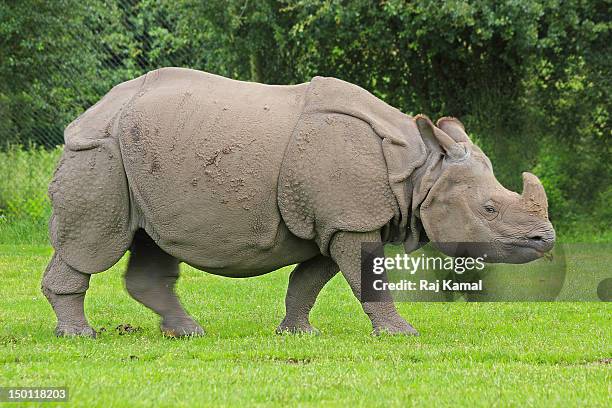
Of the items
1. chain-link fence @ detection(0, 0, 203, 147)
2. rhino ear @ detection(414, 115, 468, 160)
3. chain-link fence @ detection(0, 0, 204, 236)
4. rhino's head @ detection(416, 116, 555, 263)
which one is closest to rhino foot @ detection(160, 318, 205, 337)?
rhino's head @ detection(416, 116, 555, 263)

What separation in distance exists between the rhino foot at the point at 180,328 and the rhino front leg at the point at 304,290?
0.71m

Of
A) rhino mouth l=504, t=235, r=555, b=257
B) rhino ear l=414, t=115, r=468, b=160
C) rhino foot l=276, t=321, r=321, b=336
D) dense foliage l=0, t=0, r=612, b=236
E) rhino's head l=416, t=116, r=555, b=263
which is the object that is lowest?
rhino foot l=276, t=321, r=321, b=336

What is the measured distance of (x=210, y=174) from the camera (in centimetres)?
970

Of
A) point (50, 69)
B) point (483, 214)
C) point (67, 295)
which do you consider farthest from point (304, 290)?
point (50, 69)

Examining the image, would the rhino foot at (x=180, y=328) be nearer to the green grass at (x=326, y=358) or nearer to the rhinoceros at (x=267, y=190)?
the green grass at (x=326, y=358)

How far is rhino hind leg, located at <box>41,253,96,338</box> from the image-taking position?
32.8 feet

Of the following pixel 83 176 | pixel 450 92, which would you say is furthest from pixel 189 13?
pixel 83 176

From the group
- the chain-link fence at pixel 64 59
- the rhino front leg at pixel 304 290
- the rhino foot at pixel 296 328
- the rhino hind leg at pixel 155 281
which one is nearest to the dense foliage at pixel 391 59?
the chain-link fence at pixel 64 59

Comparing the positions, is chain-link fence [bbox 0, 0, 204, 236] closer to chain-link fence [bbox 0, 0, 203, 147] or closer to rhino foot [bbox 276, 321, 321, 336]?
chain-link fence [bbox 0, 0, 203, 147]

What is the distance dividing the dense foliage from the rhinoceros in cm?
880

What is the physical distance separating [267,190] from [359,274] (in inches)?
39.9

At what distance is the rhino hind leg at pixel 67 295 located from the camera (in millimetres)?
9992

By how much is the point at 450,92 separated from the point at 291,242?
462 inches

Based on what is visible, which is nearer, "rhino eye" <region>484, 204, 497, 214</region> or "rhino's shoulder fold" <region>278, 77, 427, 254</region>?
"rhino's shoulder fold" <region>278, 77, 427, 254</region>
